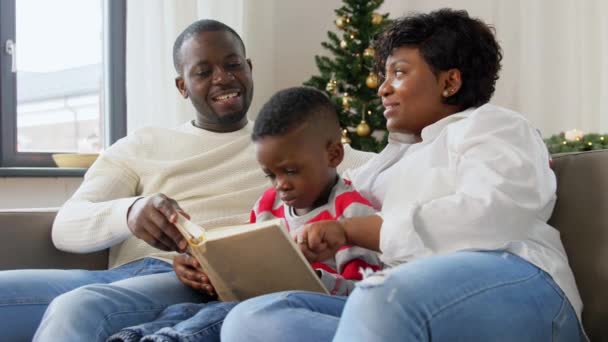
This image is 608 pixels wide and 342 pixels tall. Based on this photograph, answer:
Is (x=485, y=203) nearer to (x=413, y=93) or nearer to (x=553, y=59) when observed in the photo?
(x=413, y=93)

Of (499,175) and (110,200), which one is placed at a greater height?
(499,175)

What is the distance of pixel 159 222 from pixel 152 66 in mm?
1547

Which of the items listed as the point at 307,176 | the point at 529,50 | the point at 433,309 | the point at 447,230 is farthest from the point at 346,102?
the point at 433,309

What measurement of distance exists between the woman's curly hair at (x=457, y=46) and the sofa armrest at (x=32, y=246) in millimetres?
897

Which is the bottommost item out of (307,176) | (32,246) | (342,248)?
(32,246)

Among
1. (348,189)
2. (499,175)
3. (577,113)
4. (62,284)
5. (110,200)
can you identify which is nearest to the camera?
(499,175)

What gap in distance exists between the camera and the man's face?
188 cm

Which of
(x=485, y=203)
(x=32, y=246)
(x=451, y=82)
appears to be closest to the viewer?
(x=485, y=203)

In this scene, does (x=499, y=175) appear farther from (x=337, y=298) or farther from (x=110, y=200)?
(x=110, y=200)

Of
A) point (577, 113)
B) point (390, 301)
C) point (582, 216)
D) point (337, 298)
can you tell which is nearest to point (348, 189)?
point (337, 298)

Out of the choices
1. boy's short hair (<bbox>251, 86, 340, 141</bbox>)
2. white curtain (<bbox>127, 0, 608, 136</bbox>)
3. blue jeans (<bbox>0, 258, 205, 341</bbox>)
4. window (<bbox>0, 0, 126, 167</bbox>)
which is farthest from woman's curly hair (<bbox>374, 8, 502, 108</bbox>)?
white curtain (<bbox>127, 0, 608, 136</bbox>)

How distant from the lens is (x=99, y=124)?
3213 millimetres

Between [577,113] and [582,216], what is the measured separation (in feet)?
8.65

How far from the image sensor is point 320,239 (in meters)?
1.22
